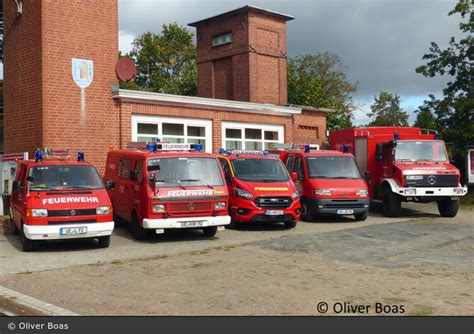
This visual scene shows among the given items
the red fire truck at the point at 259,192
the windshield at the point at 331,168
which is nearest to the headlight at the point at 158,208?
the red fire truck at the point at 259,192

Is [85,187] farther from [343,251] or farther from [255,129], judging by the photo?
[255,129]

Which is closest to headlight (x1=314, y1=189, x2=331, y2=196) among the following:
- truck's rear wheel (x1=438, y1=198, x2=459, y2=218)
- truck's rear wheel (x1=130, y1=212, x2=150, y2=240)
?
truck's rear wheel (x1=438, y1=198, x2=459, y2=218)

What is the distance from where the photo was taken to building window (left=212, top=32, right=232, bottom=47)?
30297 millimetres

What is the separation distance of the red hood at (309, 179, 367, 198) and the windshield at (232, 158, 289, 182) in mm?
1341

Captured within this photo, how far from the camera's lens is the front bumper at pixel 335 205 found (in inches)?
642

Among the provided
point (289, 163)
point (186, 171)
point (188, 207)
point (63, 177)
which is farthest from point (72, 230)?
point (289, 163)

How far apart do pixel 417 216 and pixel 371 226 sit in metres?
3.65

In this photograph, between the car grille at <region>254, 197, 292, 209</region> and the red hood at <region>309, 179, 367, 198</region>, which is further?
the red hood at <region>309, 179, 367, 198</region>

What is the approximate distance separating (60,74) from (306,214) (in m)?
8.44

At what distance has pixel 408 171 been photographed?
17312 millimetres

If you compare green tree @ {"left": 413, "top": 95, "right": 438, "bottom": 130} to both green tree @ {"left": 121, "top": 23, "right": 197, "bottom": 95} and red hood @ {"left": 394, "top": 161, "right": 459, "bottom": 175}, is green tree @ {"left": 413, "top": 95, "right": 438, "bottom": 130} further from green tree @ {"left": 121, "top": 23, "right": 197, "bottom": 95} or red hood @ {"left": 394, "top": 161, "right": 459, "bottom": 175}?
green tree @ {"left": 121, "top": 23, "right": 197, "bottom": 95}

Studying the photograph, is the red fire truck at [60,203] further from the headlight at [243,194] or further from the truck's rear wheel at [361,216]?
the truck's rear wheel at [361,216]

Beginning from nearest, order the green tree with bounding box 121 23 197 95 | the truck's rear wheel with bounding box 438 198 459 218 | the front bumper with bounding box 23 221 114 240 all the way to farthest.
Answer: the front bumper with bounding box 23 221 114 240, the truck's rear wheel with bounding box 438 198 459 218, the green tree with bounding box 121 23 197 95
